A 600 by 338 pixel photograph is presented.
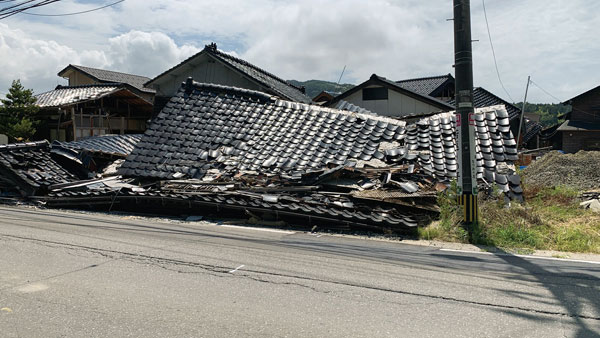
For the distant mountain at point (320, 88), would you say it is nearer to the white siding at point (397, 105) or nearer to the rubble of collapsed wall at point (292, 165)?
the white siding at point (397, 105)

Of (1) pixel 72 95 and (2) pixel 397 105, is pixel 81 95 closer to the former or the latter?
(1) pixel 72 95

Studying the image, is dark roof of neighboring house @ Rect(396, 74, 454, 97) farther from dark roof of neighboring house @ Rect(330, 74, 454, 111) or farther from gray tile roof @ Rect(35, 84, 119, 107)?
gray tile roof @ Rect(35, 84, 119, 107)

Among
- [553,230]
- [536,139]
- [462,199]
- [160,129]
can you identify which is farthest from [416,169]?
[536,139]

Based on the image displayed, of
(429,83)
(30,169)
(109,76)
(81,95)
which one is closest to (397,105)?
(429,83)

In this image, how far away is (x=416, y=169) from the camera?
11102 mm

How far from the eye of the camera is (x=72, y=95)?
104 feet

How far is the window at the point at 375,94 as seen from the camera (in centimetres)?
2952

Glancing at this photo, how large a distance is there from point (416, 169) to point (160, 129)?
931 centimetres

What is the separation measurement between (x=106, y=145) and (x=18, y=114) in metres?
15.7

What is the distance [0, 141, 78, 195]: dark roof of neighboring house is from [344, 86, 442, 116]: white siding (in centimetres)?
1984

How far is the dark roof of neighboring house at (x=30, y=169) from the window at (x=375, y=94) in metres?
19.9

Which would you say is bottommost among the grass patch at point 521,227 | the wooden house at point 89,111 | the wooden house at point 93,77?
the grass patch at point 521,227

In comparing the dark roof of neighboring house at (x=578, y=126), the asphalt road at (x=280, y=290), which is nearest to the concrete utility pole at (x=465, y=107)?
the asphalt road at (x=280, y=290)

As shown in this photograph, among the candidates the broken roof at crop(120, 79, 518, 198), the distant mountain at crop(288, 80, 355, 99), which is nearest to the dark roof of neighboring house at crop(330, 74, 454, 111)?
the distant mountain at crop(288, 80, 355, 99)
